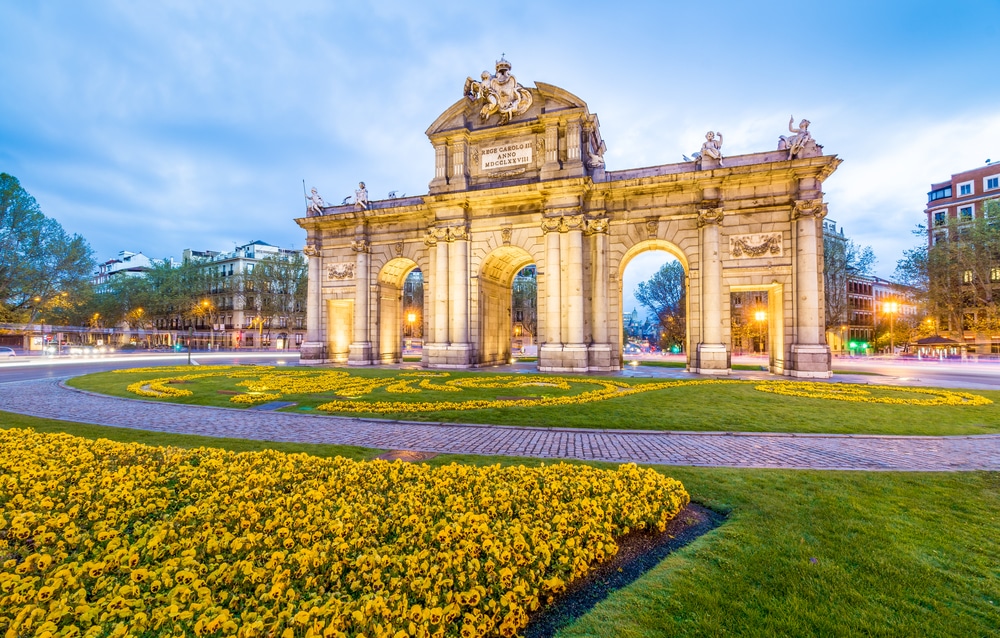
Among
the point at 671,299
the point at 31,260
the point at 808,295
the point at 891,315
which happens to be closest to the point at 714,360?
the point at 808,295

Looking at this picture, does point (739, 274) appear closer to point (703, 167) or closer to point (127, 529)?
point (703, 167)

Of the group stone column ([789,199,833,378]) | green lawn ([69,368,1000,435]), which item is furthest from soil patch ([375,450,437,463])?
stone column ([789,199,833,378])

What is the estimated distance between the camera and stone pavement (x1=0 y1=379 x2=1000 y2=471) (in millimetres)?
8281

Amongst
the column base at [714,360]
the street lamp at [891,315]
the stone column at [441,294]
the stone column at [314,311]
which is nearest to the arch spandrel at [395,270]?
the stone column at [441,294]

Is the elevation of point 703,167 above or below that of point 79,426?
above

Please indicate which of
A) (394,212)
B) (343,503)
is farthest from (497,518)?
(394,212)

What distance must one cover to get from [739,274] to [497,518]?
82.4 feet

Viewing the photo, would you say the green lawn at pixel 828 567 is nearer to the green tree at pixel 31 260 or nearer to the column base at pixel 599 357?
the column base at pixel 599 357

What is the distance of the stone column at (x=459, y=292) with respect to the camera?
28016mm

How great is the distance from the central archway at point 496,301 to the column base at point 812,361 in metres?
16.6

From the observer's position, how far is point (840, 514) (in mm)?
5648

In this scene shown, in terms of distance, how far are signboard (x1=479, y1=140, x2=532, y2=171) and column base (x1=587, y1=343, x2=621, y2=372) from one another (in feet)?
41.3

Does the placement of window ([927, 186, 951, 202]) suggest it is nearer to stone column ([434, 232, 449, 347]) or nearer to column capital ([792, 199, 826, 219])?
column capital ([792, 199, 826, 219])

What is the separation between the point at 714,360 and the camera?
80.0 ft
